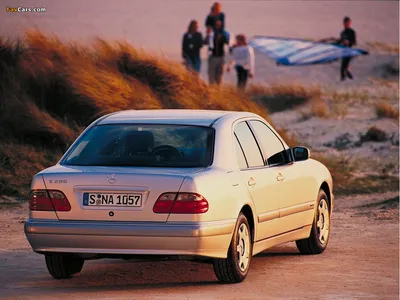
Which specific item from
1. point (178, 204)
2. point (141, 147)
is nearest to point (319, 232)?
point (141, 147)

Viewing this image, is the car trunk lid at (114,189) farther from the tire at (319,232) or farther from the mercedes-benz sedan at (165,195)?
the tire at (319,232)

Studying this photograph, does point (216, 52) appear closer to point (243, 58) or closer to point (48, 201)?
point (243, 58)

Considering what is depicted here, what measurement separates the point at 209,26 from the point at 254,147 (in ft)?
60.0

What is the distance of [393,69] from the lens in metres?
46.3

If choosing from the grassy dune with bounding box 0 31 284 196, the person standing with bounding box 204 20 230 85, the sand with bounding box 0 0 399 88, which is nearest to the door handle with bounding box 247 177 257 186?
the grassy dune with bounding box 0 31 284 196

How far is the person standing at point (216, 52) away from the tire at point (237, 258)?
17.9m

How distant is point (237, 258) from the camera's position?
10727 millimetres

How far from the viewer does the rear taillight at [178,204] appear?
10117 mm

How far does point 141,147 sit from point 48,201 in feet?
3.41

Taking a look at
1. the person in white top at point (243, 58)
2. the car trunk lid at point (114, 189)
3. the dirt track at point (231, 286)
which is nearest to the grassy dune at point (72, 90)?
Answer: the dirt track at point (231, 286)

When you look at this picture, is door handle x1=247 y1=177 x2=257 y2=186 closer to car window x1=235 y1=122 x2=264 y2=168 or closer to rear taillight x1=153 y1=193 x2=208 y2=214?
car window x1=235 y1=122 x2=264 y2=168

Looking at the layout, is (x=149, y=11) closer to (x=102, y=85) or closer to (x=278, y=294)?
(x=102, y=85)

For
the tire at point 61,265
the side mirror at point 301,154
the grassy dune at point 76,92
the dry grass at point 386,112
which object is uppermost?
the side mirror at point 301,154

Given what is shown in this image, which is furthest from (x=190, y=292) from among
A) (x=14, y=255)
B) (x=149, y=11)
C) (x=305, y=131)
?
(x=149, y=11)
